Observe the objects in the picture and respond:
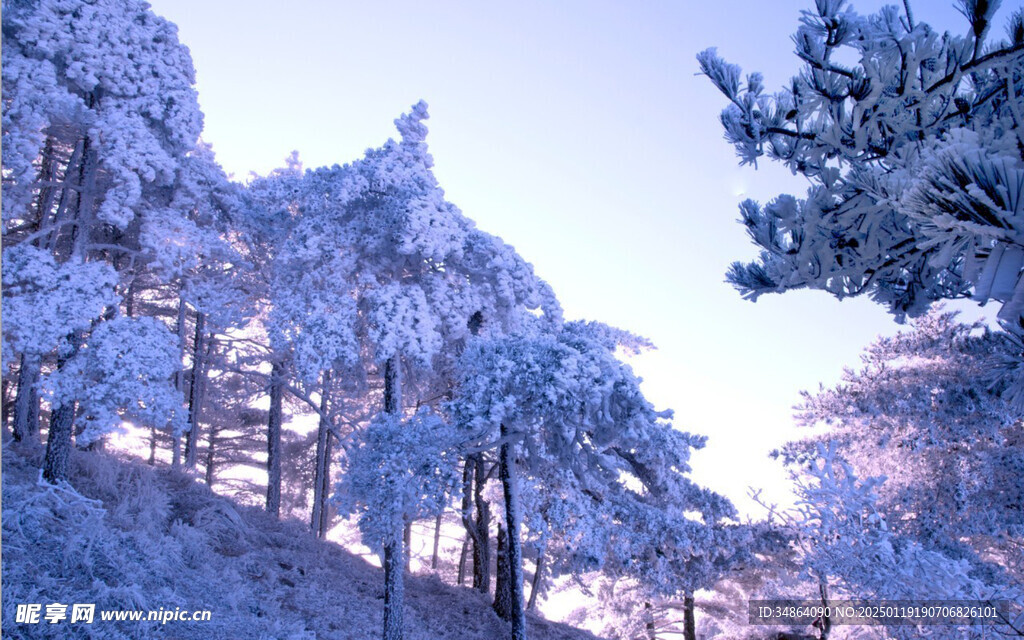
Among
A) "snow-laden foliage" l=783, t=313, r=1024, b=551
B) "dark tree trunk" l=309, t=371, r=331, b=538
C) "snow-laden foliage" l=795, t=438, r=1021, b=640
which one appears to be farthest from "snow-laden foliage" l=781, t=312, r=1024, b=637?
"dark tree trunk" l=309, t=371, r=331, b=538

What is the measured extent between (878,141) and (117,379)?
481 inches

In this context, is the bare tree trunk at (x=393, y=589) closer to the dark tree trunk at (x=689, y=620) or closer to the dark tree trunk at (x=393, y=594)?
the dark tree trunk at (x=393, y=594)

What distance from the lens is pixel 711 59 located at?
4.74 meters

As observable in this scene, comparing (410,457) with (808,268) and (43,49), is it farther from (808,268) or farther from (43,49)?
(43,49)

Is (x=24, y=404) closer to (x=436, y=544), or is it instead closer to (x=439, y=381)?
(x=439, y=381)

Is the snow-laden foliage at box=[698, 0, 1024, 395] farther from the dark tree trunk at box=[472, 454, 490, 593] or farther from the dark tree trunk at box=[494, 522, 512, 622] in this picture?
the dark tree trunk at box=[494, 522, 512, 622]

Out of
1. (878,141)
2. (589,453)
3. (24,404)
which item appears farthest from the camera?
(24,404)

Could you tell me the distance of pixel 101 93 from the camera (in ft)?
40.3

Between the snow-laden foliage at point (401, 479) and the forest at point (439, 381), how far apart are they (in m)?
0.04

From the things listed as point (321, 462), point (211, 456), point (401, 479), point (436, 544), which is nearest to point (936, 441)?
point (401, 479)

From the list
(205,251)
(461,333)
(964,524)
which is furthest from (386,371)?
(964,524)

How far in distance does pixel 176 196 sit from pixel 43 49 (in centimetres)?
348

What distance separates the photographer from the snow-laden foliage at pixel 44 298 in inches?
412

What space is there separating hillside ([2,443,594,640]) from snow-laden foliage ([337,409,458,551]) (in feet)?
6.14
